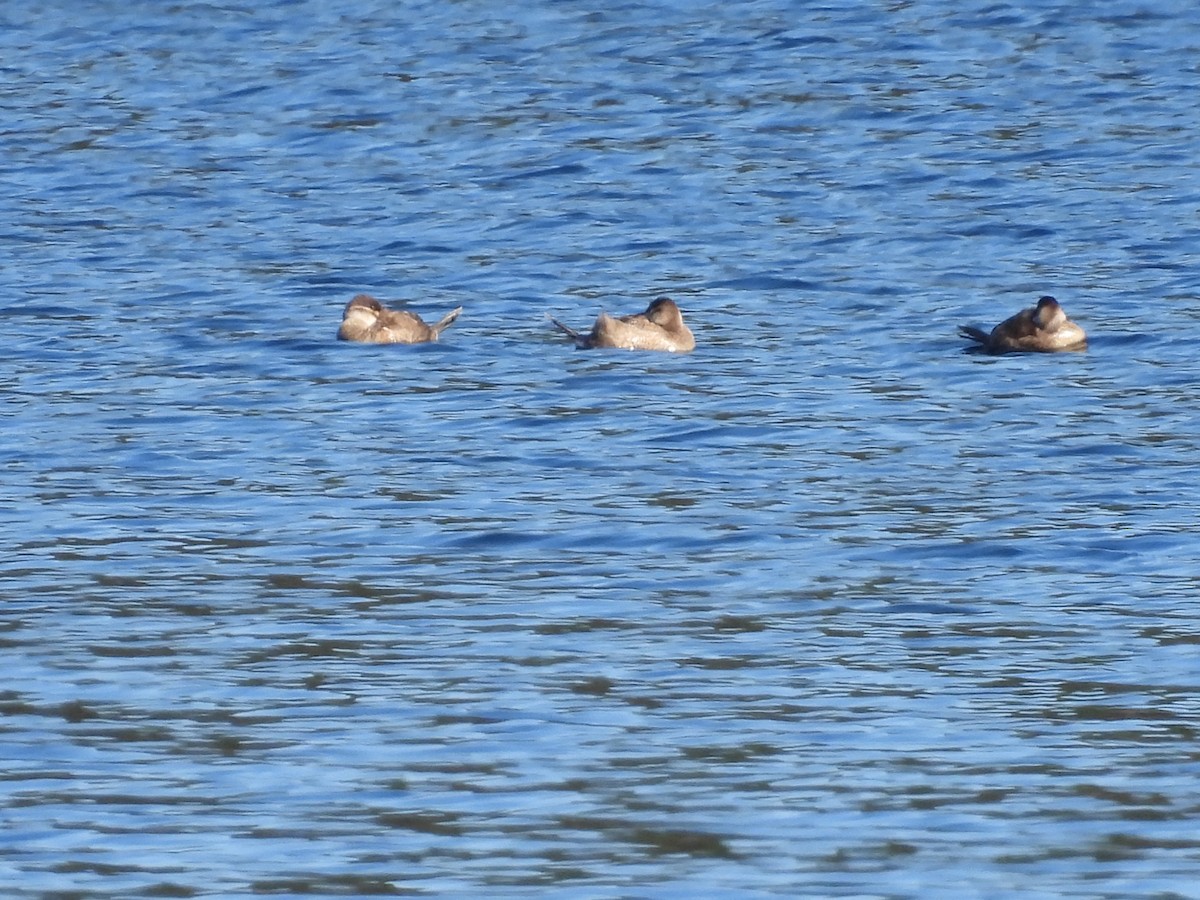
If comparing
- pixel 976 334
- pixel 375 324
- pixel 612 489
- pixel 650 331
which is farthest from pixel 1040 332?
pixel 612 489

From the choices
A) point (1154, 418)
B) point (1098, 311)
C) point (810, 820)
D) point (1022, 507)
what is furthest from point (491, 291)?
point (810, 820)

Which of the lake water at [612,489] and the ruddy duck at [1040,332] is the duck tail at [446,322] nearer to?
the lake water at [612,489]

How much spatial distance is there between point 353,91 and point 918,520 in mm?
16598

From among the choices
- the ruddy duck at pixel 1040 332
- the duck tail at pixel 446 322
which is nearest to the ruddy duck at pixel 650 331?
the duck tail at pixel 446 322

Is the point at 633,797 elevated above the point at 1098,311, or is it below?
above

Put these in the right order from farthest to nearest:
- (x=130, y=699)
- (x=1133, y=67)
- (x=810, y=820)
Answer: (x=1133, y=67), (x=130, y=699), (x=810, y=820)

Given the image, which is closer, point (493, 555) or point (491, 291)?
point (493, 555)

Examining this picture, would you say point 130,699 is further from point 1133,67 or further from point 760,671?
point 1133,67

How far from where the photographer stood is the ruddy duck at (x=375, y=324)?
1603cm

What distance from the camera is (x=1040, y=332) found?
15.3 meters

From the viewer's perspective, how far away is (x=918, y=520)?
35.9 feet

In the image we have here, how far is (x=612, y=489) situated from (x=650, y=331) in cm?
405

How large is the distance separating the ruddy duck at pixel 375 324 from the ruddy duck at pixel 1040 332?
3.61 m

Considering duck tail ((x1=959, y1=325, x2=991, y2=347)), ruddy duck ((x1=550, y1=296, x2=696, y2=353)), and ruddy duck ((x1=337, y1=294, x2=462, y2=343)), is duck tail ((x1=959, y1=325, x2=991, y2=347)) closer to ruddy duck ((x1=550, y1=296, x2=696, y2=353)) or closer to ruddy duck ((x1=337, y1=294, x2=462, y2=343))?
ruddy duck ((x1=550, y1=296, x2=696, y2=353))
